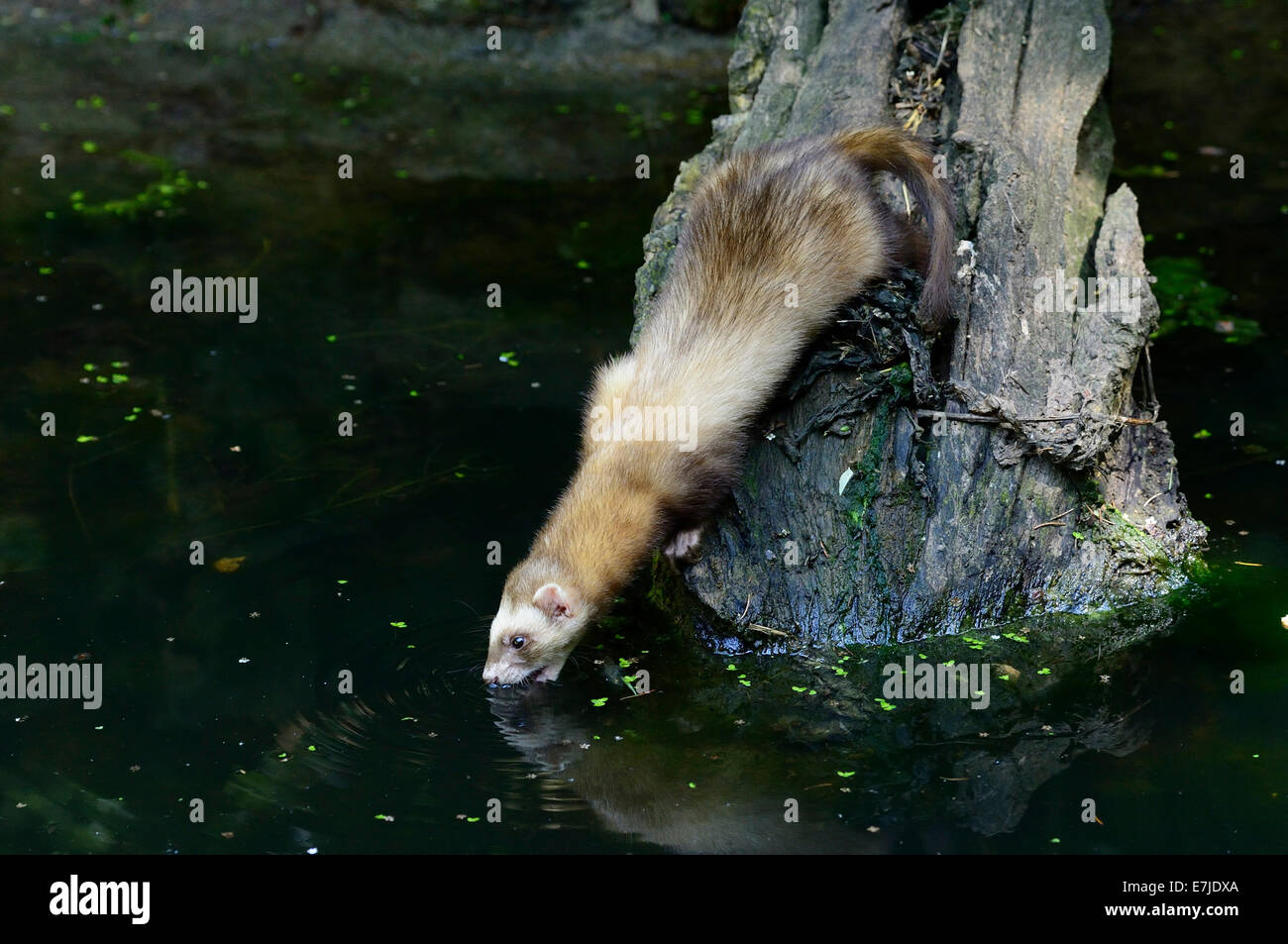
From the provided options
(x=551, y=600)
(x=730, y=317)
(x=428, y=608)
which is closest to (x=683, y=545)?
(x=551, y=600)

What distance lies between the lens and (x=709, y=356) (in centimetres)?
527

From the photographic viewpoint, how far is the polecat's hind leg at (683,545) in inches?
207

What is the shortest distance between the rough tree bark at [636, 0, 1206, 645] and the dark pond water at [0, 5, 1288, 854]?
24 centimetres

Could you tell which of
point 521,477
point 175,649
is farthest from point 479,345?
point 175,649

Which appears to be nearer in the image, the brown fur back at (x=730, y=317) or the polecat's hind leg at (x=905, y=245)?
the brown fur back at (x=730, y=317)

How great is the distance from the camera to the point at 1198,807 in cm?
411

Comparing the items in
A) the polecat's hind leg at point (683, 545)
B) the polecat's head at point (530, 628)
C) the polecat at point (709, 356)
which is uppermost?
the polecat at point (709, 356)

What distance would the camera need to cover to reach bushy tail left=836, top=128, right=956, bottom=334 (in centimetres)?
524

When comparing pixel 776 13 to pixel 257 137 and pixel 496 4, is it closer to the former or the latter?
pixel 257 137

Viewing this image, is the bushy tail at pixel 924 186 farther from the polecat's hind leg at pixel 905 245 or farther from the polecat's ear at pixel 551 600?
the polecat's ear at pixel 551 600

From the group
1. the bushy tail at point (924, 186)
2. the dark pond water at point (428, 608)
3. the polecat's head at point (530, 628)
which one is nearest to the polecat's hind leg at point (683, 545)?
the dark pond water at point (428, 608)

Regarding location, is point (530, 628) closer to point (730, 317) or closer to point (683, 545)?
point (683, 545)

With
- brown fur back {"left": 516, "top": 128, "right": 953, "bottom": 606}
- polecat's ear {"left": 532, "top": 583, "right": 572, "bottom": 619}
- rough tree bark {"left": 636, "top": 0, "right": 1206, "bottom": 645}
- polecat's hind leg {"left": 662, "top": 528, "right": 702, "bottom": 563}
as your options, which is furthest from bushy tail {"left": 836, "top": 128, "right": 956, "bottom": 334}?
polecat's ear {"left": 532, "top": 583, "right": 572, "bottom": 619}

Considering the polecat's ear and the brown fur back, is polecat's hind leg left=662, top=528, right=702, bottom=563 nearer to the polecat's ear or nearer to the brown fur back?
the brown fur back
